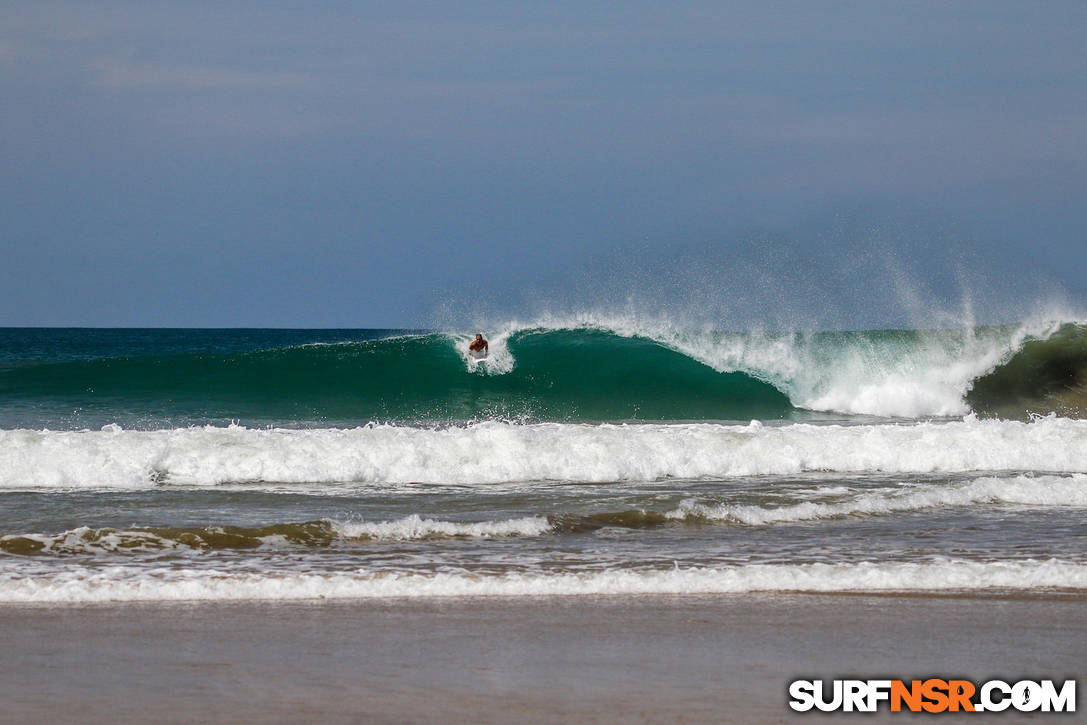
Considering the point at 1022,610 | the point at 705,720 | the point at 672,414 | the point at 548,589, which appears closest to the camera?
the point at 705,720

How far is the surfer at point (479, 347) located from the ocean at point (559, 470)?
34 cm

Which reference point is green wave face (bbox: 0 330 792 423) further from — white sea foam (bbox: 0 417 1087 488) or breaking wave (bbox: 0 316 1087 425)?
white sea foam (bbox: 0 417 1087 488)

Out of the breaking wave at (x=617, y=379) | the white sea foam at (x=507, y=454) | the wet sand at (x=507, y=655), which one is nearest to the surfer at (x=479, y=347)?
the breaking wave at (x=617, y=379)

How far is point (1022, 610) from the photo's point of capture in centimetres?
567

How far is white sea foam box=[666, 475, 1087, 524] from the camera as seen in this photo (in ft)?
28.0

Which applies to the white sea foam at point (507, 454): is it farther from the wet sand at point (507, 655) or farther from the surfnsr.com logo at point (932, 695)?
the surfnsr.com logo at point (932, 695)

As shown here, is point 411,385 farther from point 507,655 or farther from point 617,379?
point 507,655

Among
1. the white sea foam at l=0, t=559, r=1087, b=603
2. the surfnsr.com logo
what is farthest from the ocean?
the surfnsr.com logo

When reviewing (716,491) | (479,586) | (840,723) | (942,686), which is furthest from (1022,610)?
(716,491)

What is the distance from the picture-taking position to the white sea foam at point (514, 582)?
6027 mm

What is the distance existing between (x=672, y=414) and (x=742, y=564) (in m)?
12.0

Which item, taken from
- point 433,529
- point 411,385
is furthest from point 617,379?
point 433,529

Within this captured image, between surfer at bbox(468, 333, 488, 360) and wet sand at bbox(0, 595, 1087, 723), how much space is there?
16.0 m

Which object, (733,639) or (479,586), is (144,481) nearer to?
(479,586)
